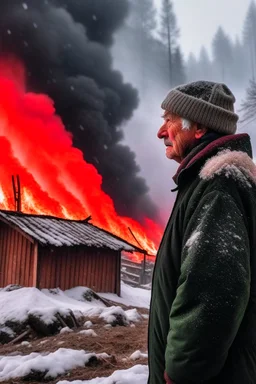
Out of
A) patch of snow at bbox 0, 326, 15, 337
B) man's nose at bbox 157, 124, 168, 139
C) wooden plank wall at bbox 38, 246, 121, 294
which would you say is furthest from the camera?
wooden plank wall at bbox 38, 246, 121, 294

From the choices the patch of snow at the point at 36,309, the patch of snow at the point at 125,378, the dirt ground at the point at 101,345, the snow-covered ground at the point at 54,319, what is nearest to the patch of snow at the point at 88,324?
the snow-covered ground at the point at 54,319

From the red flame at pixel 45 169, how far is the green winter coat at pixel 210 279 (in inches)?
1143

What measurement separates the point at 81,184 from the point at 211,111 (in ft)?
110

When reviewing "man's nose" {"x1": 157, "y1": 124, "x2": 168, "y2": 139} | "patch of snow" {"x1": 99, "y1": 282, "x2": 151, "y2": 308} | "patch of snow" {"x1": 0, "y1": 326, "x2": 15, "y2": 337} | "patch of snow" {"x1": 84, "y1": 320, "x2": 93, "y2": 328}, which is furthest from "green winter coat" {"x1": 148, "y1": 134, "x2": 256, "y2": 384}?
"patch of snow" {"x1": 99, "y1": 282, "x2": 151, "y2": 308}

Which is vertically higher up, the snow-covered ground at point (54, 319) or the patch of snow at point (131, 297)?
the snow-covered ground at point (54, 319)

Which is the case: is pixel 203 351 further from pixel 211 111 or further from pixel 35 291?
pixel 35 291

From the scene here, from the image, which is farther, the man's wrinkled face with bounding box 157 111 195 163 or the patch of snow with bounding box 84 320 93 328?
the patch of snow with bounding box 84 320 93 328

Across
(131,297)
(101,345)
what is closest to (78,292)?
(131,297)

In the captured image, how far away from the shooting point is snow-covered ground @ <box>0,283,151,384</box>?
15.2 feet

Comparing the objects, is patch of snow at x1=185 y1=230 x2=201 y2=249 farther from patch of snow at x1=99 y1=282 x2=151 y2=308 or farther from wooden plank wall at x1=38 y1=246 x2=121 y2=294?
patch of snow at x1=99 y1=282 x2=151 y2=308

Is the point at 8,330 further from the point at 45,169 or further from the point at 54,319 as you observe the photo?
the point at 45,169

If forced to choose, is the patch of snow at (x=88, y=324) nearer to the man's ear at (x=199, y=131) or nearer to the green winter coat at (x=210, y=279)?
the green winter coat at (x=210, y=279)

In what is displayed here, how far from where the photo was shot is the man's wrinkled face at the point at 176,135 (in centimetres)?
204

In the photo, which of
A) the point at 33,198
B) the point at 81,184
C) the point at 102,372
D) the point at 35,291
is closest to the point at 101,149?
the point at 81,184
